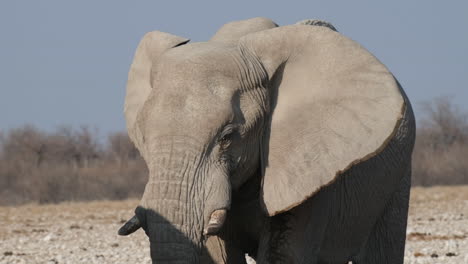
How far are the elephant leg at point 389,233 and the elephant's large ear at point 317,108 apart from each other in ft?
5.08

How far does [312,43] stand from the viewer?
4.64 m

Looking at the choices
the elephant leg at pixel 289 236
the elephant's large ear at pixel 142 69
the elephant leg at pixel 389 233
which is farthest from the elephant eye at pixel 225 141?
the elephant leg at pixel 389 233

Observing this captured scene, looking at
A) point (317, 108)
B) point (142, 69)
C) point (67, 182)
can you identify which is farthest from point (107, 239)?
point (67, 182)

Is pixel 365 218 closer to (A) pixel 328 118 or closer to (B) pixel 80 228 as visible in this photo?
(A) pixel 328 118

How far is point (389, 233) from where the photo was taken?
600 cm

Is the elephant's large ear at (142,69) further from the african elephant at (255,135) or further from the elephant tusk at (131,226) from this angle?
the elephant tusk at (131,226)

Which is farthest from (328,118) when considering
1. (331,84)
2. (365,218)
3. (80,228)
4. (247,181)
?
(80,228)

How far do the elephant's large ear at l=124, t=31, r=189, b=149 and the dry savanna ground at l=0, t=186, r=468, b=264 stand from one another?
5.84 meters

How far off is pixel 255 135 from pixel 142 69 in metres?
1.03

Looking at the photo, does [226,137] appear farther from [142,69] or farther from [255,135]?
[142,69]

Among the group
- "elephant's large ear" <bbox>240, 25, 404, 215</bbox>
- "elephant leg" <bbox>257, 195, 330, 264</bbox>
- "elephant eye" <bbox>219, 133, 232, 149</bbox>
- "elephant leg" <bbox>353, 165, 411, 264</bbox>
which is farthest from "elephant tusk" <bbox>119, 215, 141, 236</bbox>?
"elephant leg" <bbox>353, 165, 411, 264</bbox>

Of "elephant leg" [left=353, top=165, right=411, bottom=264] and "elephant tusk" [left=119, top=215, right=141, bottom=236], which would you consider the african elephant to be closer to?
"elephant tusk" [left=119, top=215, right=141, bottom=236]

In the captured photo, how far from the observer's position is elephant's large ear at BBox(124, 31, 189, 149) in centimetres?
494

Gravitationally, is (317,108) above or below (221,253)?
above
